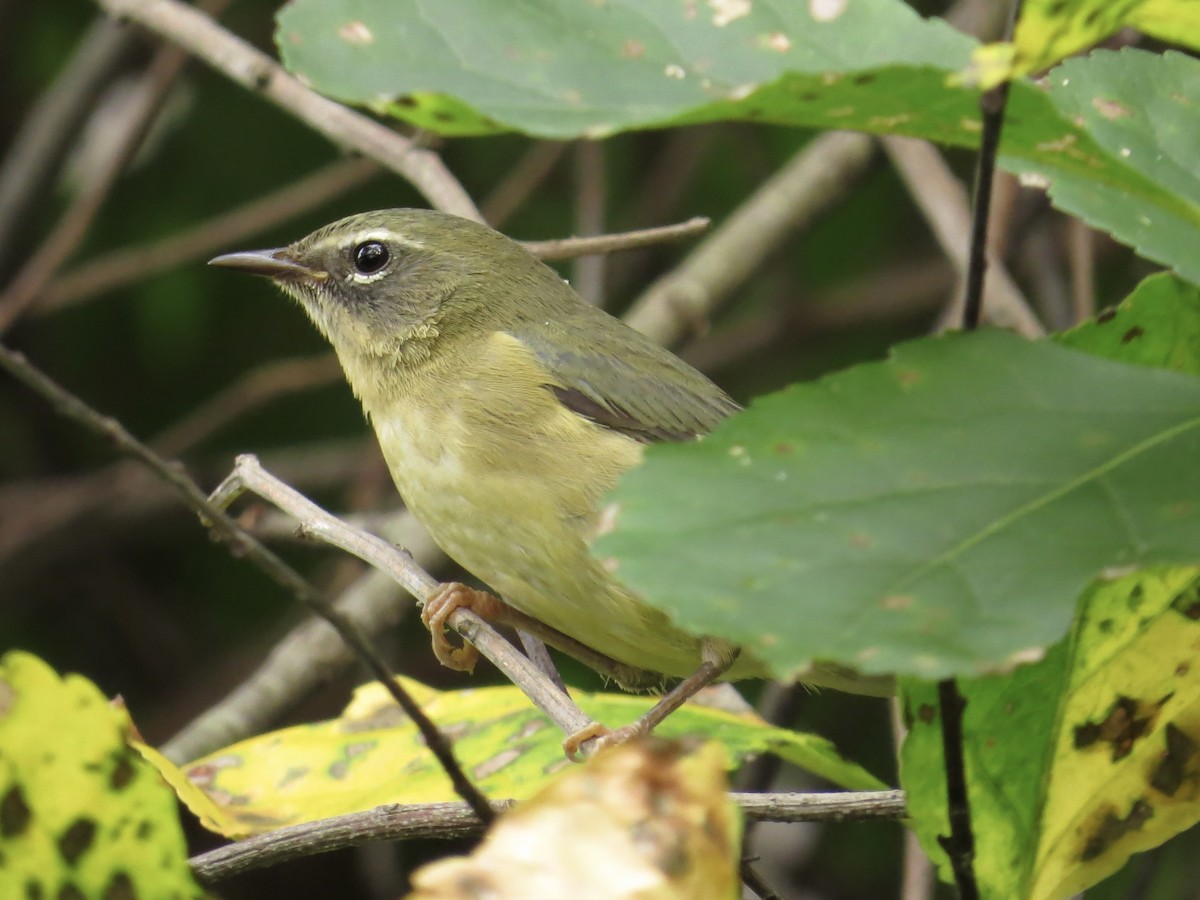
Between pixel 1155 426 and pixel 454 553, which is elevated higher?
pixel 454 553

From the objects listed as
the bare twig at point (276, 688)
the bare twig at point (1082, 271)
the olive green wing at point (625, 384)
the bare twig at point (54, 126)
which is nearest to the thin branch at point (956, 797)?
the olive green wing at point (625, 384)

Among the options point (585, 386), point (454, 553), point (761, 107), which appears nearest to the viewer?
point (761, 107)

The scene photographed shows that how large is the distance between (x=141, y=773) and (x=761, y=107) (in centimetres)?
96

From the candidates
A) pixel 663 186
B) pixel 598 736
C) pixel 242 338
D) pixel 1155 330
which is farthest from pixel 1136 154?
pixel 242 338

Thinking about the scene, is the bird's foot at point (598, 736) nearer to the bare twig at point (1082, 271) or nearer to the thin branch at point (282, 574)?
the thin branch at point (282, 574)

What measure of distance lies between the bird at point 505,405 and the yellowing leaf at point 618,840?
140 cm

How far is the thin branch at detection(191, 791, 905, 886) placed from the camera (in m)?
1.93

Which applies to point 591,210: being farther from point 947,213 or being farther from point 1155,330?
point 1155,330

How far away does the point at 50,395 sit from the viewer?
1.75 metres

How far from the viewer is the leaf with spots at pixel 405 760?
2502mm

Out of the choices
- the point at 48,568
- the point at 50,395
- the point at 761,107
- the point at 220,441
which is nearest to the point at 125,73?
the point at 220,441

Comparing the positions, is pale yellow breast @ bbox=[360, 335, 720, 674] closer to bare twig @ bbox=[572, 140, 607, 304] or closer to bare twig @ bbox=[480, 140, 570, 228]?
bare twig @ bbox=[572, 140, 607, 304]

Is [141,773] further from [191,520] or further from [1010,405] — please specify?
[191,520]

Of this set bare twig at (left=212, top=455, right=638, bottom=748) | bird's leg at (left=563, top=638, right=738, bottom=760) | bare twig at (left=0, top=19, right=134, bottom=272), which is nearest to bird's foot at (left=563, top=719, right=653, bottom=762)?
bird's leg at (left=563, top=638, right=738, bottom=760)
